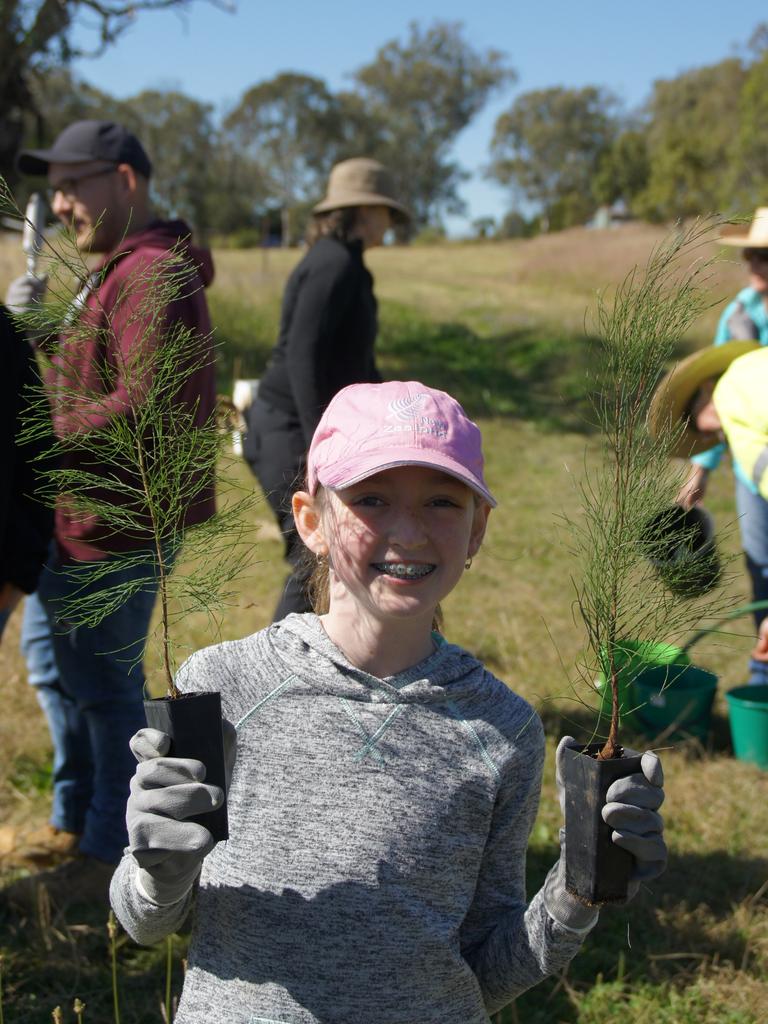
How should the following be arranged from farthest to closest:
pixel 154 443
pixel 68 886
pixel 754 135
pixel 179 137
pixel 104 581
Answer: pixel 179 137 < pixel 754 135 < pixel 68 886 < pixel 104 581 < pixel 154 443

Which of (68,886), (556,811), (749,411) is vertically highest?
(749,411)

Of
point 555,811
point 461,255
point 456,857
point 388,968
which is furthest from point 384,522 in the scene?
point 461,255

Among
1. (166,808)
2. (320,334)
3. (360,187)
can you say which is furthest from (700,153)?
(166,808)

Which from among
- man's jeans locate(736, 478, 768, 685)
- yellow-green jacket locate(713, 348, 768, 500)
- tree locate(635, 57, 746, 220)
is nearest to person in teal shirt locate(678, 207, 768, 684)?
man's jeans locate(736, 478, 768, 685)

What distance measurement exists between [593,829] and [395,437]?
1.97 feet

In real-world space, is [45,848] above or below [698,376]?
below

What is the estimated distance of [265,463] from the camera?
3643 mm

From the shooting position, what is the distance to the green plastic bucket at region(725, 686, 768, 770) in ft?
12.8

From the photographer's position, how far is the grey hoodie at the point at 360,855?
1.43 metres

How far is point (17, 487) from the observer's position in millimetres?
2584

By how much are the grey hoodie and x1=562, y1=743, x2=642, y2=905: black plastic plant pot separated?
19 centimetres

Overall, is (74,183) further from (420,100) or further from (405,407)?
(420,100)

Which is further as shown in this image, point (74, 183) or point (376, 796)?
point (74, 183)

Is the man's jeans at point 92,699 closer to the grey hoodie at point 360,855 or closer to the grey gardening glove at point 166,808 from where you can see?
the grey hoodie at point 360,855
